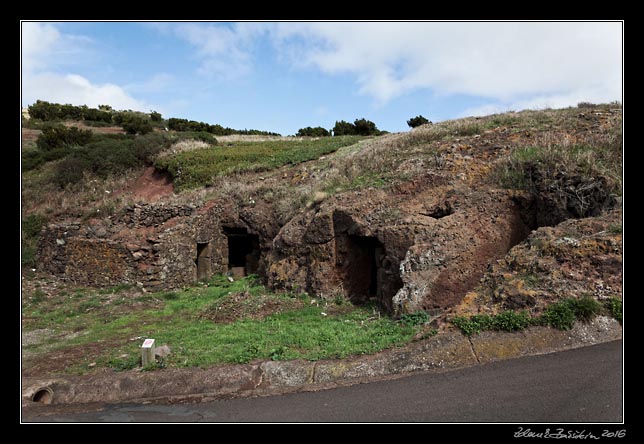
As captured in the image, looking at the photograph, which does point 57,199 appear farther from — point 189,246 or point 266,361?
point 266,361

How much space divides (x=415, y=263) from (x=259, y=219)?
983 cm

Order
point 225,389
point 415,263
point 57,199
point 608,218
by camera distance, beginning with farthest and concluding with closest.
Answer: point 57,199 < point 415,263 < point 608,218 < point 225,389

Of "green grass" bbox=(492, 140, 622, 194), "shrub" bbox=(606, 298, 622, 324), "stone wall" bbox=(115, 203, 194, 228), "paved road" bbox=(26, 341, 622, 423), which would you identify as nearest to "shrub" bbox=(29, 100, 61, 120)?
"stone wall" bbox=(115, 203, 194, 228)

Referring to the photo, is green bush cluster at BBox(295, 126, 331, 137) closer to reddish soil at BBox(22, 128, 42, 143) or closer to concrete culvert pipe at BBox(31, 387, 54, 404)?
reddish soil at BBox(22, 128, 42, 143)

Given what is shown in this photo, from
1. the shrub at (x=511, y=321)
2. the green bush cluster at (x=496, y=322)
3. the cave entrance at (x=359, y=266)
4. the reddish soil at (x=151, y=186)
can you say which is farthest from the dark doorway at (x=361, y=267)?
the reddish soil at (x=151, y=186)

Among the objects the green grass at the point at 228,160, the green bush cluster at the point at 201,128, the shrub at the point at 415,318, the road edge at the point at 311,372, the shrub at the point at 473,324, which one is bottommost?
the road edge at the point at 311,372

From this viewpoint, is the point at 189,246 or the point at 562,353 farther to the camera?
the point at 189,246

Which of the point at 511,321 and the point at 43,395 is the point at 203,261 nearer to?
the point at 43,395

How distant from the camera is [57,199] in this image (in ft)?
85.7

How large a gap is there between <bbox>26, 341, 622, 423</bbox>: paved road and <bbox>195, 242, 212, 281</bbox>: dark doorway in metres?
11.7

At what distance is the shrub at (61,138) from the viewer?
35.3 meters

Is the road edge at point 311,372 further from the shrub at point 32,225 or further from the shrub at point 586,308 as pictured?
the shrub at point 32,225

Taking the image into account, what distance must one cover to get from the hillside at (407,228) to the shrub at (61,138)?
39.4ft

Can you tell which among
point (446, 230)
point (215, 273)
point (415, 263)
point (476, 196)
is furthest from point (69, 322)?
point (476, 196)
